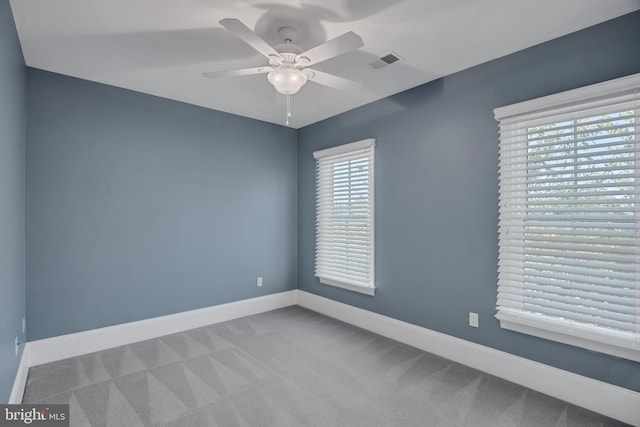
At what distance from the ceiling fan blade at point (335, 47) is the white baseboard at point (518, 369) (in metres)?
2.65

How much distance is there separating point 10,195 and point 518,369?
3.96 metres

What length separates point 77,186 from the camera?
3.10 m

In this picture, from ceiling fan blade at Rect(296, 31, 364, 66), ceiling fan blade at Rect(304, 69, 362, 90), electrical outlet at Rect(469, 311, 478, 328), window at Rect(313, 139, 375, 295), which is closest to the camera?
ceiling fan blade at Rect(296, 31, 364, 66)

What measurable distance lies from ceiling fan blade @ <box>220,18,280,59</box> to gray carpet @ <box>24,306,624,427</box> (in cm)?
239

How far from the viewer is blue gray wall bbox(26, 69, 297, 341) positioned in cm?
296

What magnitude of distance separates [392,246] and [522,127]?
65.7 inches

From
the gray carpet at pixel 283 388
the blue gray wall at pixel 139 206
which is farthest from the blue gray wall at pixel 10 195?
the gray carpet at pixel 283 388

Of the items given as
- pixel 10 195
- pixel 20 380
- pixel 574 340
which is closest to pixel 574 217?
pixel 574 340

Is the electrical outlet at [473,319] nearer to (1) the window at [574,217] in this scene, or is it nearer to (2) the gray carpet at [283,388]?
(1) the window at [574,217]

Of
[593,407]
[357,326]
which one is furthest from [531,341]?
[357,326]

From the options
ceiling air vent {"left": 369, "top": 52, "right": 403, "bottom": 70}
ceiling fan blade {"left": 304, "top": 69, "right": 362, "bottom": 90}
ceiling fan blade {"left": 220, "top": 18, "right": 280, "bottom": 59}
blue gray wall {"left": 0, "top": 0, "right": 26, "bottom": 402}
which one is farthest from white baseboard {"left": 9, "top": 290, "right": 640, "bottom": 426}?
ceiling fan blade {"left": 220, "top": 18, "right": 280, "bottom": 59}

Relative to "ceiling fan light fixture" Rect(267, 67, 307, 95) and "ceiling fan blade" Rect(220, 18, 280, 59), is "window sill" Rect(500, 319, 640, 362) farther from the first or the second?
"ceiling fan blade" Rect(220, 18, 280, 59)

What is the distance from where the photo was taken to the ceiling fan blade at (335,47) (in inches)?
70.0

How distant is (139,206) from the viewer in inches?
136
